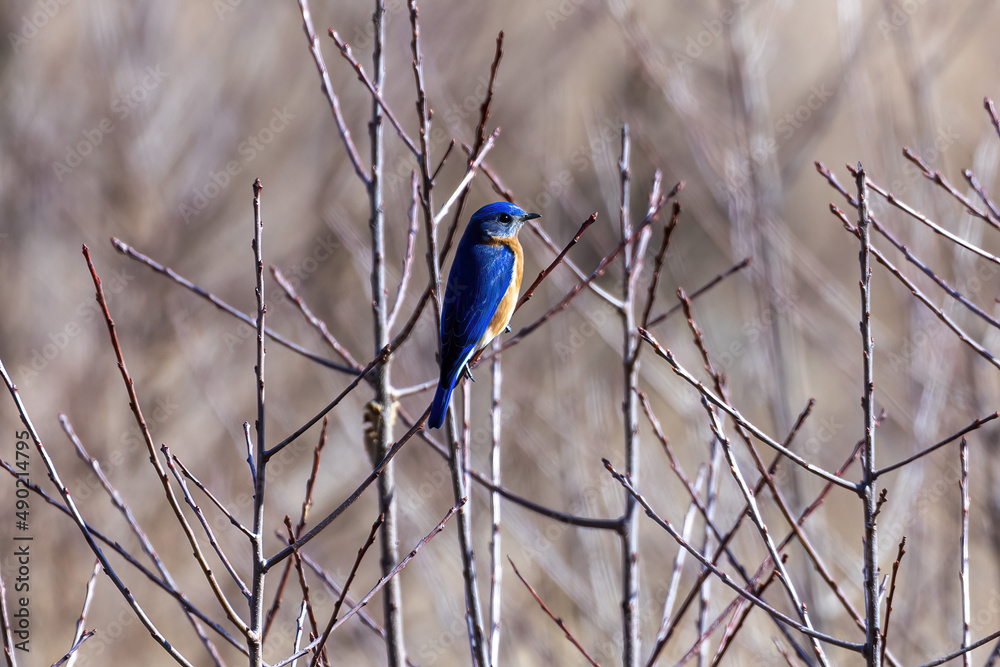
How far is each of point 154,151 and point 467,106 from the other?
2.75m

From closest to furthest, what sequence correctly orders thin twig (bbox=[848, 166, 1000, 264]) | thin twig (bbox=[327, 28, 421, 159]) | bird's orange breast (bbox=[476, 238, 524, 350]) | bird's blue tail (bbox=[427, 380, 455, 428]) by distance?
thin twig (bbox=[848, 166, 1000, 264]), thin twig (bbox=[327, 28, 421, 159]), bird's blue tail (bbox=[427, 380, 455, 428]), bird's orange breast (bbox=[476, 238, 524, 350])

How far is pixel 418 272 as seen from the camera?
19.0 ft

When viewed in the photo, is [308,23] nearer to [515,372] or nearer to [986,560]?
[515,372]

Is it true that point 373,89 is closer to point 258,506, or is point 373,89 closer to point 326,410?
point 326,410

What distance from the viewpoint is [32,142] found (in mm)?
6723

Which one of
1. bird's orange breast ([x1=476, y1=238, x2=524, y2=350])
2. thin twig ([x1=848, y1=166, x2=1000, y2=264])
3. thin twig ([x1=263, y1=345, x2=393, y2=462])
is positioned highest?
bird's orange breast ([x1=476, y1=238, x2=524, y2=350])

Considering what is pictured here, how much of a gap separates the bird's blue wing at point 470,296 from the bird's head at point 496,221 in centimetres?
6

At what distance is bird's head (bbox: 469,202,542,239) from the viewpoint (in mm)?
3555

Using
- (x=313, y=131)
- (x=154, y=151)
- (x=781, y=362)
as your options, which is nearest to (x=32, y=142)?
(x=154, y=151)

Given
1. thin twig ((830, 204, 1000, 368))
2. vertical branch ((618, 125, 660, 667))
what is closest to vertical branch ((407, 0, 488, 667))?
vertical branch ((618, 125, 660, 667))

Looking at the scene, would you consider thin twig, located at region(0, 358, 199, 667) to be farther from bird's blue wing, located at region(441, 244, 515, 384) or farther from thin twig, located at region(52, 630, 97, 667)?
bird's blue wing, located at region(441, 244, 515, 384)

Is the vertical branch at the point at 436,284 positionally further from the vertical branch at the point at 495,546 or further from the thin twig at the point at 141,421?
the thin twig at the point at 141,421

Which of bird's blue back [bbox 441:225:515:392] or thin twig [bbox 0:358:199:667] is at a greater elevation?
bird's blue back [bbox 441:225:515:392]

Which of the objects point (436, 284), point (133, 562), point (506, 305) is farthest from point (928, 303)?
point (506, 305)
